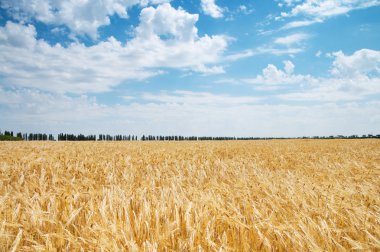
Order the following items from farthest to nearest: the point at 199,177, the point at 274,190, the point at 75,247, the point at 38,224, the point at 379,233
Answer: the point at 199,177 → the point at 274,190 → the point at 38,224 → the point at 379,233 → the point at 75,247

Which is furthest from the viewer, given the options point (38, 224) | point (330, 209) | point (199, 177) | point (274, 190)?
point (199, 177)

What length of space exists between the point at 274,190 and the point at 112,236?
2442 millimetres

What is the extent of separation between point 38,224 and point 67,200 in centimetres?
67

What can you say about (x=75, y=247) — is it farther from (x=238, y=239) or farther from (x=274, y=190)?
(x=274, y=190)

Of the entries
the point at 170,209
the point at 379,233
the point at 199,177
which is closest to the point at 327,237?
the point at 379,233

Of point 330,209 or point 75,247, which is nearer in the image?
point 75,247

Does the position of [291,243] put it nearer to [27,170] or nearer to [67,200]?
[67,200]

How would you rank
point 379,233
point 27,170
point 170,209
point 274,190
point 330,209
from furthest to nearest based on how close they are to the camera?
1. point 27,170
2. point 274,190
3. point 330,209
4. point 170,209
5. point 379,233

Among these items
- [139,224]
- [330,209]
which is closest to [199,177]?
[330,209]

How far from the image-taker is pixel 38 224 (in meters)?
2.67

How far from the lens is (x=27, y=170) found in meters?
6.89

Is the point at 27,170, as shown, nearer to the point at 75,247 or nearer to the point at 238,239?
the point at 75,247

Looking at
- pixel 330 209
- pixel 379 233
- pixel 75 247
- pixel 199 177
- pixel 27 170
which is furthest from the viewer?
pixel 27 170

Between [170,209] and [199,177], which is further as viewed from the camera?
[199,177]
